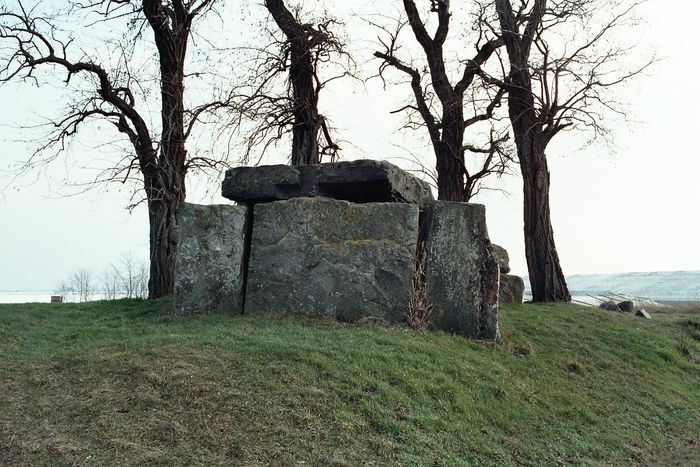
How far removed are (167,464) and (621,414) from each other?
6.09 meters

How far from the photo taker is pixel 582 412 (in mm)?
8219

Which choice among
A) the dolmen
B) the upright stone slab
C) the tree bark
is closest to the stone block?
the dolmen

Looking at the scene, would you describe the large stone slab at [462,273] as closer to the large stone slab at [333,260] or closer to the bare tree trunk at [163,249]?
the large stone slab at [333,260]

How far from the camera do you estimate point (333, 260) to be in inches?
385

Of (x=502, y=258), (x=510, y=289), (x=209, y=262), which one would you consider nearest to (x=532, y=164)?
(x=502, y=258)

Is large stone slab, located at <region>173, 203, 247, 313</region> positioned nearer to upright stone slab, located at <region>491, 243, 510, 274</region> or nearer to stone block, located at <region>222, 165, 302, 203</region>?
stone block, located at <region>222, 165, 302, 203</region>

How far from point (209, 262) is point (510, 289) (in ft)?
23.7

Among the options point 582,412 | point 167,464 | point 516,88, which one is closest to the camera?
point 167,464

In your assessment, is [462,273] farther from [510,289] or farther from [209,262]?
[510,289]

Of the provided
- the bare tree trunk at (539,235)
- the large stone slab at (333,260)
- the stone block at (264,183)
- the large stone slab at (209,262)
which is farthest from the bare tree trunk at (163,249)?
the bare tree trunk at (539,235)

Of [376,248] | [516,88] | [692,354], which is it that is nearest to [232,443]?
[376,248]

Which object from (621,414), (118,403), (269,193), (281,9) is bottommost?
(621,414)

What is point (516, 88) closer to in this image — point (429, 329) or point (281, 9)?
point (281, 9)

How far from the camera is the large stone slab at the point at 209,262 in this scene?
10211 mm
